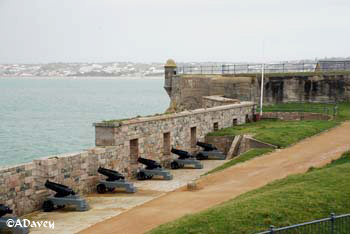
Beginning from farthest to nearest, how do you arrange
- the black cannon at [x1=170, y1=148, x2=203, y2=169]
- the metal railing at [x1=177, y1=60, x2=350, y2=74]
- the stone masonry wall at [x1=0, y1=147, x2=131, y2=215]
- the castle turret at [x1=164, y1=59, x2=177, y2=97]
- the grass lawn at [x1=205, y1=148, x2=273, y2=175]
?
the castle turret at [x1=164, y1=59, x2=177, y2=97], the metal railing at [x1=177, y1=60, x2=350, y2=74], the black cannon at [x1=170, y1=148, x2=203, y2=169], the grass lawn at [x1=205, y1=148, x2=273, y2=175], the stone masonry wall at [x1=0, y1=147, x2=131, y2=215]

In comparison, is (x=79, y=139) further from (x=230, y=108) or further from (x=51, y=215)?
(x=51, y=215)

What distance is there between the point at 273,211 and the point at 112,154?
31.2ft

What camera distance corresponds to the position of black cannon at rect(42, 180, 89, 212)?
1667cm

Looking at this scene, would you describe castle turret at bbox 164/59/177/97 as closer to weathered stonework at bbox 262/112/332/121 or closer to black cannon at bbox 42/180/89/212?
weathered stonework at bbox 262/112/332/121

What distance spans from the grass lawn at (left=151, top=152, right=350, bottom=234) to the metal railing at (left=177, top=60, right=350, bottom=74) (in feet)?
87.3

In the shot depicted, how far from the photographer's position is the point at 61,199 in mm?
16859

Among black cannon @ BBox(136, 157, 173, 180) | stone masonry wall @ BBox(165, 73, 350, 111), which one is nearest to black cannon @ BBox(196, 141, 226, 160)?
black cannon @ BBox(136, 157, 173, 180)

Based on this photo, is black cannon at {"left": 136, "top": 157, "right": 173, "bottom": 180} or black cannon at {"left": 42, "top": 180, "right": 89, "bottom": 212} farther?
black cannon at {"left": 136, "top": 157, "right": 173, "bottom": 180}

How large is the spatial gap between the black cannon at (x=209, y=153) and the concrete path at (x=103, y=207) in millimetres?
3998

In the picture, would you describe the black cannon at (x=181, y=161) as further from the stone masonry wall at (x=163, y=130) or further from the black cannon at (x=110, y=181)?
the black cannon at (x=110, y=181)

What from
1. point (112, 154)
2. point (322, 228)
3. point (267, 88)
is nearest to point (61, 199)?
Answer: point (112, 154)

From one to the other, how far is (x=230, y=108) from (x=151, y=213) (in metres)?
15.0

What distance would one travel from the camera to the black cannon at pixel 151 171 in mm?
21281

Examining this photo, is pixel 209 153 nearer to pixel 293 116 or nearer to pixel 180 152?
pixel 180 152
